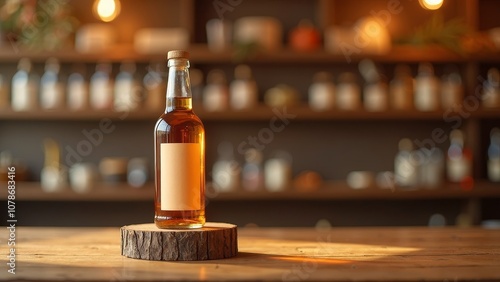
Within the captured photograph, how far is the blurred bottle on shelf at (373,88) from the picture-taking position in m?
3.79

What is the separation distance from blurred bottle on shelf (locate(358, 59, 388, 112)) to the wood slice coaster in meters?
2.54

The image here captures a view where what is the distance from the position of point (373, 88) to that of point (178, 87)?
101 inches

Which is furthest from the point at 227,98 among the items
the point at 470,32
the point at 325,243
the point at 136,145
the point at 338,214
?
the point at 325,243

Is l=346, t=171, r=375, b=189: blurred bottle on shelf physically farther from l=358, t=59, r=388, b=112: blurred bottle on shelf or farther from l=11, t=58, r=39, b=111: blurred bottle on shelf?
l=11, t=58, r=39, b=111: blurred bottle on shelf

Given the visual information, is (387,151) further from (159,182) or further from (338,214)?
(159,182)

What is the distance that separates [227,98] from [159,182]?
8.04 feet

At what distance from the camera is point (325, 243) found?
1586 mm

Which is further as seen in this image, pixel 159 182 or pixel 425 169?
pixel 425 169

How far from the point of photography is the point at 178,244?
1.29 metres

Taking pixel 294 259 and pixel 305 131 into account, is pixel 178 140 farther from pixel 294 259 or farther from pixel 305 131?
pixel 305 131

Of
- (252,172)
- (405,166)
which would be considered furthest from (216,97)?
(405,166)

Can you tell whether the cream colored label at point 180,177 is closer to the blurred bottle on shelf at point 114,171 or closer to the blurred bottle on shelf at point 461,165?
the blurred bottle on shelf at point 114,171

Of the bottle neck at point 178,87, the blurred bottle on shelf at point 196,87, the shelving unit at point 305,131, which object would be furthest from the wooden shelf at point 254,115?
the bottle neck at point 178,87

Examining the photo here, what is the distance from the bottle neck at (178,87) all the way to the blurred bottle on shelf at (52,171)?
2.40 m
